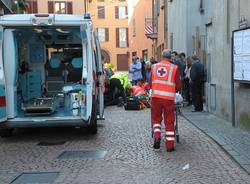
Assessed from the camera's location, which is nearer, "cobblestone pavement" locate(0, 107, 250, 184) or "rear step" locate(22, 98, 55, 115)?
"cobblestone pavement" locate(0, 107, 250, 184)

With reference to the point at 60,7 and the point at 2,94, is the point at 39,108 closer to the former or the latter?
the point at 2,94

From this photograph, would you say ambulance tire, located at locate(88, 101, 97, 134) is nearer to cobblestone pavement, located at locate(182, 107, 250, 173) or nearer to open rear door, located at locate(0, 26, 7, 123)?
open rear door, located at locate(0, 26, 7, 123)

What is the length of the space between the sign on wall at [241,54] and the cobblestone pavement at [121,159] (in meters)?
1.40

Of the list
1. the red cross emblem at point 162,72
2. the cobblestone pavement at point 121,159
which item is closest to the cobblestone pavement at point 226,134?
the cobblestone pavement at point 121,159

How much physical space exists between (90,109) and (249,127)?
3.05 m

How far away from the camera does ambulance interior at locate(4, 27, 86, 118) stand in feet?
34.7

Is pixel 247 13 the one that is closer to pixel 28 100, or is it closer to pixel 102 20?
pixel 28 100

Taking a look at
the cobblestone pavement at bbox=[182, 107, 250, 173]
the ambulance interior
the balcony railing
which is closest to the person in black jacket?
the cobblestone pavement at bbox=[182, 107, 250, 173]

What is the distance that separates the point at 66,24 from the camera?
10.6 metres

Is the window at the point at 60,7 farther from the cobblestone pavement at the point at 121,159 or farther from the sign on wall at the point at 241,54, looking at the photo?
the sign on wall at the point at 241,54

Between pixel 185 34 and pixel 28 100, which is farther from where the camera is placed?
pixel 185 34

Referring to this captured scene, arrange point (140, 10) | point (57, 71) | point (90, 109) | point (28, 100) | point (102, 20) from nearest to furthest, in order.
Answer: point (90, 109), point (28, 100), point (57, 71), point (140, 10), point (102, 20)

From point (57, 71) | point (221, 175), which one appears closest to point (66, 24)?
point (57, 71)

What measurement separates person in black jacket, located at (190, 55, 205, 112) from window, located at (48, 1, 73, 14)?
49.4 meters
